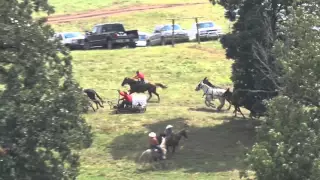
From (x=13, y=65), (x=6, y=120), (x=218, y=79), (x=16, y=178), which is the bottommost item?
(x=218, y=79)

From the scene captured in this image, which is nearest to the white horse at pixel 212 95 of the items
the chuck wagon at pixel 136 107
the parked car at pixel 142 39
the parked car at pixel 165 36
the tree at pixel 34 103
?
the chuck wagon at pixel 136 107

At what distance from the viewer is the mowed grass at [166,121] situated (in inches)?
833

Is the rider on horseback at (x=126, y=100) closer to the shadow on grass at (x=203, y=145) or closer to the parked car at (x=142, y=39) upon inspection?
the shadow on grass at (x=203, y=145)

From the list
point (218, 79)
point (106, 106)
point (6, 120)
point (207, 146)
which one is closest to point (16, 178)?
point (6, 120)

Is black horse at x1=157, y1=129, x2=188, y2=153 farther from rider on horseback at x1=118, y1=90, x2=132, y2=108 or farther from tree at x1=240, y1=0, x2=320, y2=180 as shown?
tree at x1=240, y1=0, x2=320, y2=180

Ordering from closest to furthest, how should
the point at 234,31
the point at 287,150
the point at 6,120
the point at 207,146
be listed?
the point at 287,150, the point at 6,120, the point at 207,146, the point at 234,31

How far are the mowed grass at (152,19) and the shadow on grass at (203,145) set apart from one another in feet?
98.5

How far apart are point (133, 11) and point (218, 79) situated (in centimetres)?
2825

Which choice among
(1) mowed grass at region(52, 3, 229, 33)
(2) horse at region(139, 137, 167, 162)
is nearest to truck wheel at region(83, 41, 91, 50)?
(1) mowed grass at region(52, 3, 229, 33)

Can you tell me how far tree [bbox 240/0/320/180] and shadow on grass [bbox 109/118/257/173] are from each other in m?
7.39

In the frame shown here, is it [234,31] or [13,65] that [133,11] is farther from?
[13,65]

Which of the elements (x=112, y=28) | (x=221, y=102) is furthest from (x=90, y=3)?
(x=221, y=102)

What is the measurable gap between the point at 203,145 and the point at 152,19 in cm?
3668

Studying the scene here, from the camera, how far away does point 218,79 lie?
115ft
